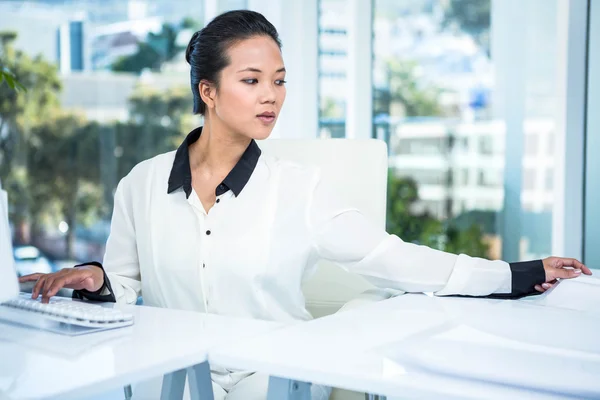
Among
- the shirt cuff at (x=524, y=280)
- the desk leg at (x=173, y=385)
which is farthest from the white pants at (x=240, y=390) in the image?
the shirt cuff at (x=524, y=280)

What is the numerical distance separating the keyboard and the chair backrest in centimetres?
84

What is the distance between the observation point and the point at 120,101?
433 centimetres

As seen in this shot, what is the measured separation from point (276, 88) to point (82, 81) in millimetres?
2978

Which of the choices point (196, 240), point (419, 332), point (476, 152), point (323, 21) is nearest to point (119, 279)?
point (196, 240)

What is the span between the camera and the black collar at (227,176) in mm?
1611

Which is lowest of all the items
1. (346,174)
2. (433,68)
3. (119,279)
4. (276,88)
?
(119,279)

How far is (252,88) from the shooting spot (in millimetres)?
1640

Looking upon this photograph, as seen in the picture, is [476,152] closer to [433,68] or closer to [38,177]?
[433,68]


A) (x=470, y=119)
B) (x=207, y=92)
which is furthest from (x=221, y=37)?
(x=470, y=119)

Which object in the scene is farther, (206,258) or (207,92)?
(207,92)

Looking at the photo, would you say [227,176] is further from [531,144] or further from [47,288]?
[531,144]

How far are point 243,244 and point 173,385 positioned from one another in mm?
438

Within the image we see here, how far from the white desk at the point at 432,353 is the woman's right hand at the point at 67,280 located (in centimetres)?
47

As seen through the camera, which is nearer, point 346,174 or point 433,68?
point 346,174
